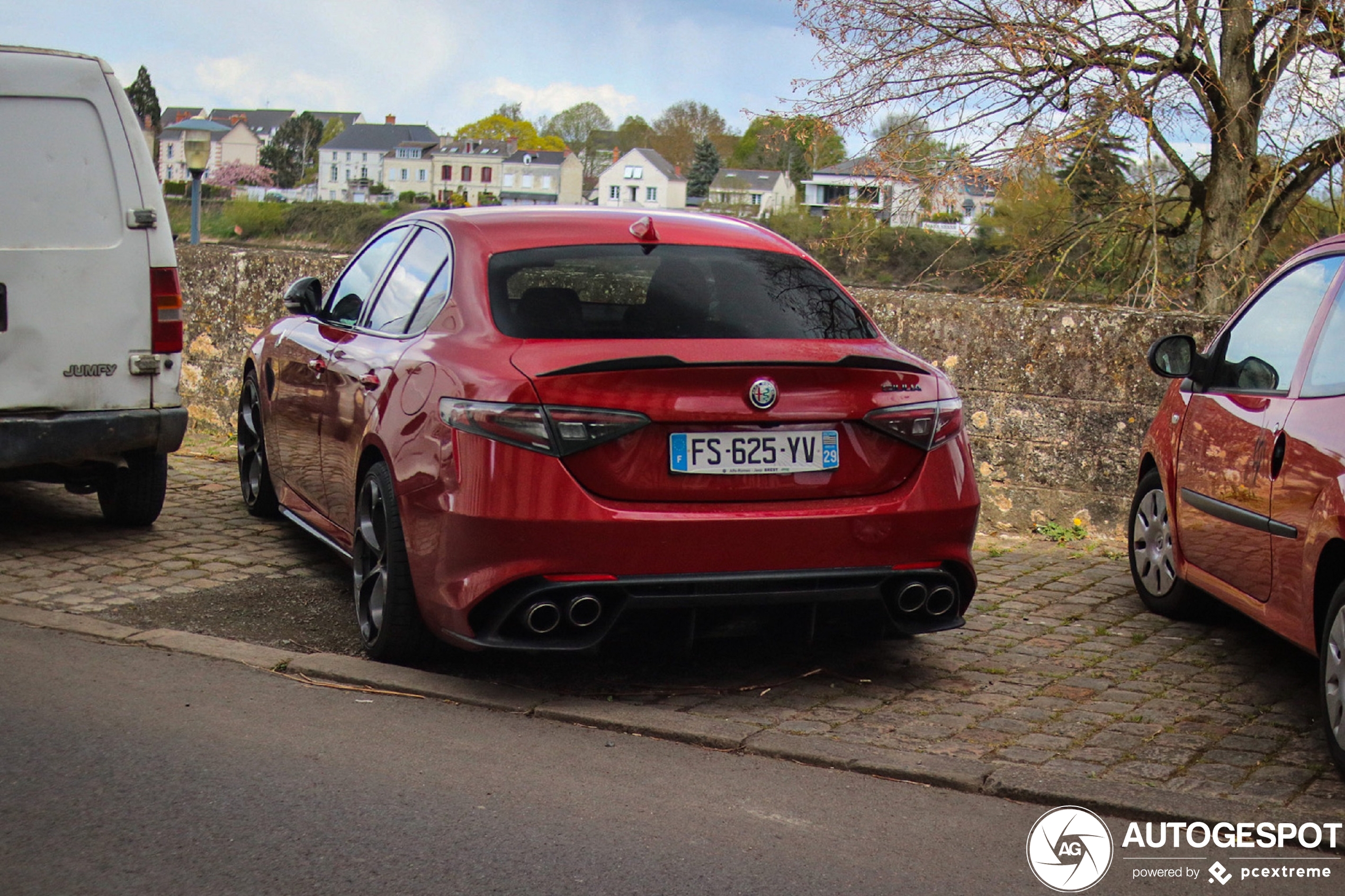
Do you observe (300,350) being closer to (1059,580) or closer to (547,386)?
(547,386)

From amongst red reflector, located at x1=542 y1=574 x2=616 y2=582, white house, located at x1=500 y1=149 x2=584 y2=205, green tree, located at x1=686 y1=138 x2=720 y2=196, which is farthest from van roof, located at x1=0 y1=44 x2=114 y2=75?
white house, located at x1=500 y1=149 x2=584 y2=205

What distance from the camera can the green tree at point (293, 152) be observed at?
7259 inches

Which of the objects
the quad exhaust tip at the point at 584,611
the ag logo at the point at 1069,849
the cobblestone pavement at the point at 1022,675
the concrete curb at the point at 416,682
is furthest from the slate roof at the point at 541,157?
the ag logo at the point at 1069,849

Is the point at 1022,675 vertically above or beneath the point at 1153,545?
beneath

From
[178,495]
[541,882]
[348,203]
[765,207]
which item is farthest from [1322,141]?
[348,203]

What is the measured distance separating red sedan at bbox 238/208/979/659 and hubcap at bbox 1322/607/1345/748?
1.17m

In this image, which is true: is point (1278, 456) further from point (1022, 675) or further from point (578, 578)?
point (578, 578)

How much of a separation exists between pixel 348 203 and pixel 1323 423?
134m

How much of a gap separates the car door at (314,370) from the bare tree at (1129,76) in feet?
22.6

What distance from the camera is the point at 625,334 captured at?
488cm

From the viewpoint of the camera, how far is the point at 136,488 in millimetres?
7582

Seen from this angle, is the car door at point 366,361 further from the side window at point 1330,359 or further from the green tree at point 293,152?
the green tree at point 293,152

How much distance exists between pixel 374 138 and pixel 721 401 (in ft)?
616

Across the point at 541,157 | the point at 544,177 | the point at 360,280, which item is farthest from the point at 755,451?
the point at 541,157
